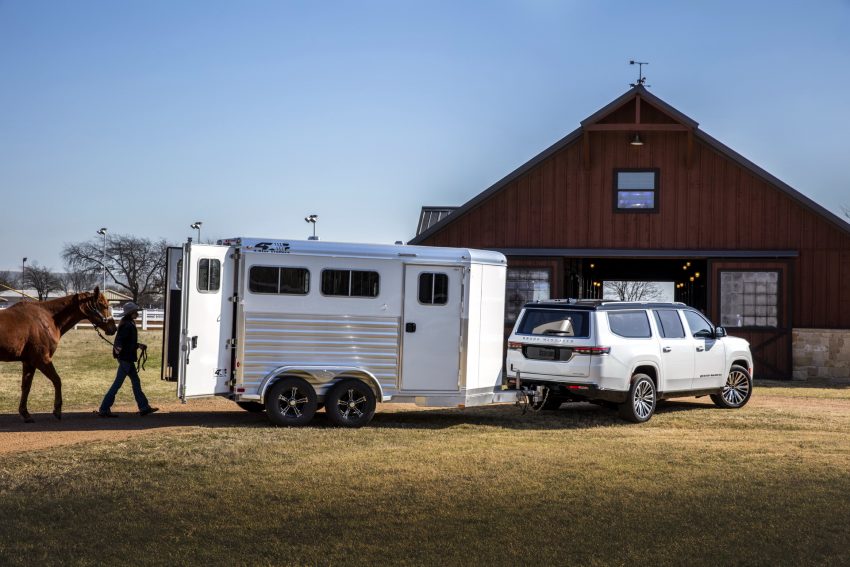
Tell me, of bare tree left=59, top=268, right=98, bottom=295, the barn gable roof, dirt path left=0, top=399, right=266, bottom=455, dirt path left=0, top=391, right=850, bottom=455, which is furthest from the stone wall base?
bare tree left=59, top=268, right=98, bottom=295

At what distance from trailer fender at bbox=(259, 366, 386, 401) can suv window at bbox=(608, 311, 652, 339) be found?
3.67 m

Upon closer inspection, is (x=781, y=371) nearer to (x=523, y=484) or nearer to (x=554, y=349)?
(x=554, y=349)

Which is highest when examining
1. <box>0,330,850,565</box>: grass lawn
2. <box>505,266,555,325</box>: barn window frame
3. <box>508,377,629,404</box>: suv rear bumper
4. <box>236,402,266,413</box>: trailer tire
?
<box>505,266,555,325</box>: barn window frame

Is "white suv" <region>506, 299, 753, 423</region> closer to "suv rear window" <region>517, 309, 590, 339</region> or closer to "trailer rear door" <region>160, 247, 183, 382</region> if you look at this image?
A: "suv rear window" <region>517, 309, 590, 339</region>

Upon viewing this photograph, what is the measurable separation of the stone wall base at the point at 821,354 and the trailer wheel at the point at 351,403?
14.0 metres

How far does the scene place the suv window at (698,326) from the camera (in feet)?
55.3

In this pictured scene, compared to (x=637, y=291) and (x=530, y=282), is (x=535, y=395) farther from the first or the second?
(x=637, y=291)

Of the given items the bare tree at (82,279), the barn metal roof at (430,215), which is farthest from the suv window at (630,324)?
the bare tree at (82,279)

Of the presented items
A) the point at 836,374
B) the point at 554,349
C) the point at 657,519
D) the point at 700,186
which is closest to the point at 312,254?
the point at 554,349

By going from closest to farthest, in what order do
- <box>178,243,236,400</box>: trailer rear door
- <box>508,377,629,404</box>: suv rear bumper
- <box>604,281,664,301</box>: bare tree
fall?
<box>178,243,236,400</box>: trailer rear door, <box>508,377,629,404</box>: suv rear bumper, <box>604,281,664,301</box>: bare tree

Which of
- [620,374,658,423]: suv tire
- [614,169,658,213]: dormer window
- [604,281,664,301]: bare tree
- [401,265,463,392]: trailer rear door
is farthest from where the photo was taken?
[604,281,664,301]: bare tree

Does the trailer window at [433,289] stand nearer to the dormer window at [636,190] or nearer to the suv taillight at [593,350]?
the suv taillight at [593,350]

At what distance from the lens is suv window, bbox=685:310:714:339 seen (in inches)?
663

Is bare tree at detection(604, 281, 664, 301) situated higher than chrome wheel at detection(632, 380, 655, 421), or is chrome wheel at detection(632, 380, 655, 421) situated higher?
bare tree at detection(604, 281, 664, 301)
